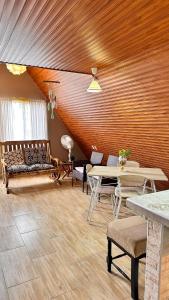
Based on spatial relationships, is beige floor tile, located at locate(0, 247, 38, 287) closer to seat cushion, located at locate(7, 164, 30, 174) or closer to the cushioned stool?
the cushioned stool

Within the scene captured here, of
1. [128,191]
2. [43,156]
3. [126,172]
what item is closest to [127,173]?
[126,172]

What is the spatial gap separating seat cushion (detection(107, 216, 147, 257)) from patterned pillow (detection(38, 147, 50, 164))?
3.52 metres

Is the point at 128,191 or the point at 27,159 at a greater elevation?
the point at 27,159

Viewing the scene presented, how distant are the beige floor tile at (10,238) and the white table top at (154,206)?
179 cm

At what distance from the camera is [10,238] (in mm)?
2830

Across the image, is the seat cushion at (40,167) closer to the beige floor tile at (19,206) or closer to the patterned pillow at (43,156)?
the patterned pillow at (43,156)

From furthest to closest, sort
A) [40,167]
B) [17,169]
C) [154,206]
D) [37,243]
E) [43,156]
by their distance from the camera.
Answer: [43,156] → [40,167] → [17,169] → [37,243] → [154,206]

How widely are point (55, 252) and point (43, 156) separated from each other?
314 centimetres

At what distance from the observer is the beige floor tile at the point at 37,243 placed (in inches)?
99.0

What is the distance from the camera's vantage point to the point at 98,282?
2041mm

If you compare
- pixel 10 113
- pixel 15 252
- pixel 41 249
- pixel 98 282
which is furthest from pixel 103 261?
pixel 10 113

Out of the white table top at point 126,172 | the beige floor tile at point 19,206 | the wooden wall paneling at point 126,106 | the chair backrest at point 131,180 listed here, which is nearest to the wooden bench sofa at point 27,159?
the beige floor tile at point 19,206

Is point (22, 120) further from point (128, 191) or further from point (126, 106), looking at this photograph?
point (128, 191)

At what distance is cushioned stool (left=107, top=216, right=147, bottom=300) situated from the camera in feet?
5.93
